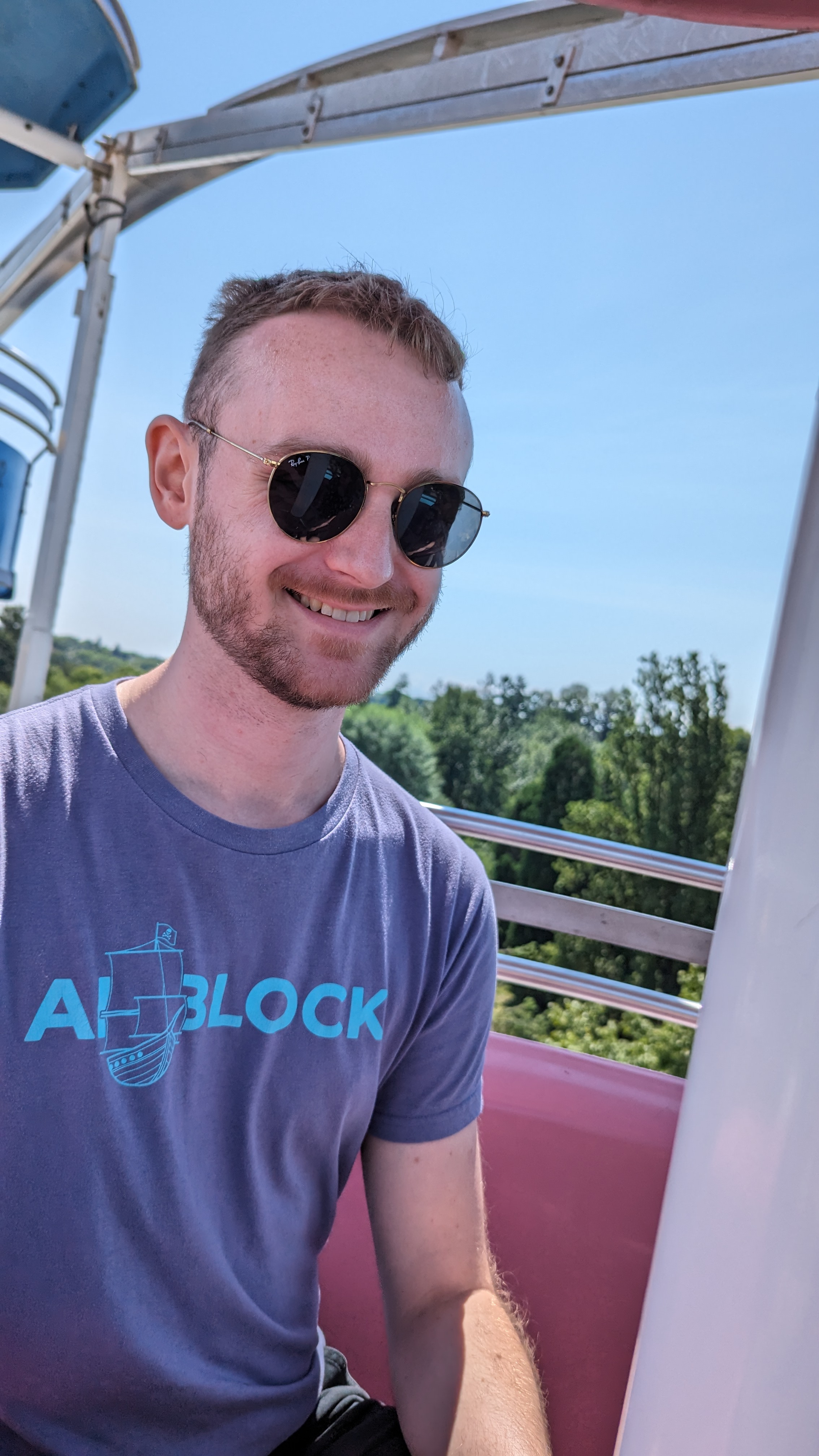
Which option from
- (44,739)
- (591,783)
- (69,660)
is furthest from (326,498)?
(69,660)

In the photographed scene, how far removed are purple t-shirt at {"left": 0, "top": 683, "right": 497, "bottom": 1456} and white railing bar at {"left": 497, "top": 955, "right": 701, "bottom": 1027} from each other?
1.08 meters

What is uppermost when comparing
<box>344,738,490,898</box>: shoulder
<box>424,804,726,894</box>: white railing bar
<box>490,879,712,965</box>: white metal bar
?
<box>344,738,490,898</box>: shoulder

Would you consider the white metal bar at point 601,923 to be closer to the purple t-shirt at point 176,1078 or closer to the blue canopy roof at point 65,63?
the purple t-shirt at point 176,1078

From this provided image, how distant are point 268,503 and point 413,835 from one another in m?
0.38

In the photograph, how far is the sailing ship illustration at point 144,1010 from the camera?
0.90 m

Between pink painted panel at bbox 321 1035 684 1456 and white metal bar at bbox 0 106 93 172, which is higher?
white metal bar at bbox 0 106 93 172

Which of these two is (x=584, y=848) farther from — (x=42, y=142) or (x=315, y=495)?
(x=42, y=142)

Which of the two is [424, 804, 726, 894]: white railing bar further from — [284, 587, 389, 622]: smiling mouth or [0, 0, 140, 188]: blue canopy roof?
[0, 0, 140, 188]: blue canopy roof

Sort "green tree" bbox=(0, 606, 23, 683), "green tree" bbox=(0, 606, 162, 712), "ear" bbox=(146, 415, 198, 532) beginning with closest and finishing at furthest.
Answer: "ear" bbox=(146, 415, 198, 532)
"green tree" bbox=(0, 606, 23, 683)
"green tree" bbox=(0, 606, 162, 712)

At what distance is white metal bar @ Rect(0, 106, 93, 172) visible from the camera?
3516mm

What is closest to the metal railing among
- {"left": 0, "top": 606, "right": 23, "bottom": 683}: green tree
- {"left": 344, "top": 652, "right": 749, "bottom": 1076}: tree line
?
{"left": 344, "top": 652, "right": 749, "bottom": 1076}: tree line

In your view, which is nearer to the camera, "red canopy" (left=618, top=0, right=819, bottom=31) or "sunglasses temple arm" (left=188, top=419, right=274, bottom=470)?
"red canopy" (left=618, top=0, right=819, bottom=31)

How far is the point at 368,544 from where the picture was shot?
1088mm

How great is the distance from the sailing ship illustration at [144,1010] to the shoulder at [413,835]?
0.26 meters
